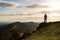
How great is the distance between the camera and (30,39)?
51594 millimetres

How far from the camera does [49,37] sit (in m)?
51.7

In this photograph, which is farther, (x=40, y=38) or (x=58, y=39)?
(x=40, y=38)

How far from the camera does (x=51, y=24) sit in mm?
73750

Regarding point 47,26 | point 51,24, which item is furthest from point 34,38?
point 51,24

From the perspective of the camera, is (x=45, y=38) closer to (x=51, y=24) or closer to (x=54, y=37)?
(x=54, y=37)

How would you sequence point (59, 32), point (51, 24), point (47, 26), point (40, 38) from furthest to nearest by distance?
1. point (51, 24)
2. point (47, 26)
3. point (59, 32)
4. point (40, 38)

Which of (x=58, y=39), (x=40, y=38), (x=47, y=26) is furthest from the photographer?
(x=47, y=26)

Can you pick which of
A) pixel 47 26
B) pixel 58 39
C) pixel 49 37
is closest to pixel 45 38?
pixel 49 37

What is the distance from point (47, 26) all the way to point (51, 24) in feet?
17.8

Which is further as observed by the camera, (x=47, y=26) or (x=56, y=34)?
(x=47, y=26)

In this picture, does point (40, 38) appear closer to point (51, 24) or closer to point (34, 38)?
point (34, 38)

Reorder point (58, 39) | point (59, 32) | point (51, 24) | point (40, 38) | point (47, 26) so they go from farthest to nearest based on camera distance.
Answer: point (51, 24)
point (47, 26)
point (59, 32)
point (40, 38)
point (58, 39)

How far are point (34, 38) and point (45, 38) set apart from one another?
11.3 ft

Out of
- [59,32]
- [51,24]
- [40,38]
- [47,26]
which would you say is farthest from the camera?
[51,24]
